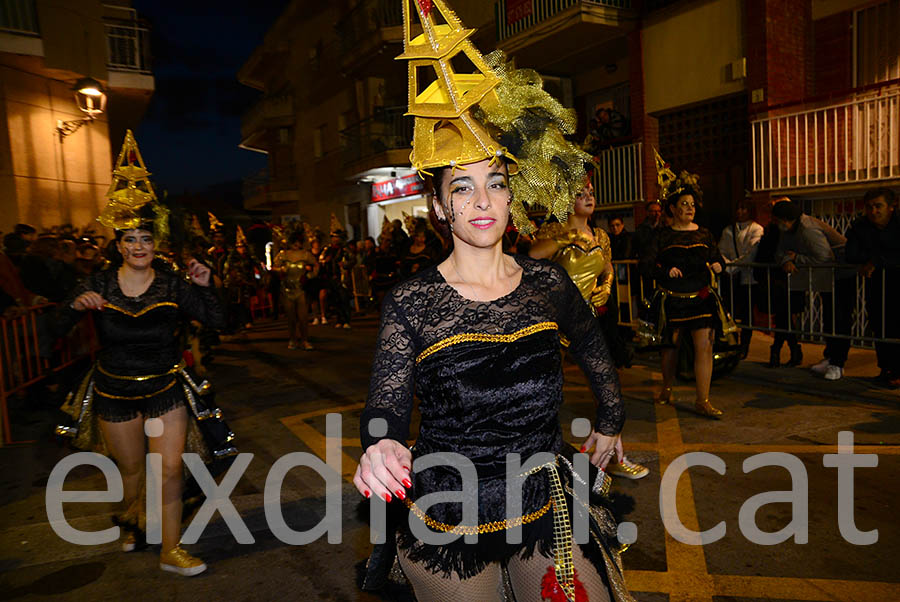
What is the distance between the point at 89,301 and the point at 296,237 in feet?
32.4

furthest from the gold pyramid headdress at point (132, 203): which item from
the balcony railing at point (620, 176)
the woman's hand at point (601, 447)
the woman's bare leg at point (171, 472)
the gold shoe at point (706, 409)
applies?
the balcony railing at point (620, 176)

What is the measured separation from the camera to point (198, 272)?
4.25 m

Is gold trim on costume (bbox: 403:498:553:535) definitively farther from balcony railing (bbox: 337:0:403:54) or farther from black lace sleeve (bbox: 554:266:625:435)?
balcony railing (bbox: 337:0:403:54)

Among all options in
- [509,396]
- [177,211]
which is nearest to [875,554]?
[509,396]

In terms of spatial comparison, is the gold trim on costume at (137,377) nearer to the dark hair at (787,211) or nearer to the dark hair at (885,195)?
the dark hair at (885,195)

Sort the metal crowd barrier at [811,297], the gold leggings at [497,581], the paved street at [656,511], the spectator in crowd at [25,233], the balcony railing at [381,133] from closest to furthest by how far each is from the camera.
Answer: the gold leggings at [497,581]
the paved street at [656,511]
the metal crowd barrier at [811,297]
the spectator in crowd at [25,233]
the balcony railing at [381,133]

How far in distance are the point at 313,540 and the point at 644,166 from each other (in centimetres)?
1268

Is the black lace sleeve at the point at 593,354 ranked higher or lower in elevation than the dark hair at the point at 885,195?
lower

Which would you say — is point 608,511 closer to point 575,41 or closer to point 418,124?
point 418,124

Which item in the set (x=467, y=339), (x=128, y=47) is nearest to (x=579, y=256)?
(x=467, y=339)

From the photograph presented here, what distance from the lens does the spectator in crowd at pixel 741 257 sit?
31.0 feet

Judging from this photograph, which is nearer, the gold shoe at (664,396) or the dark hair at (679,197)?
the dark hair at (679,197)

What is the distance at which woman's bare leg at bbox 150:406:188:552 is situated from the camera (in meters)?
4.08

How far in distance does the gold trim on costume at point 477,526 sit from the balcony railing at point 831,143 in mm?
10120
